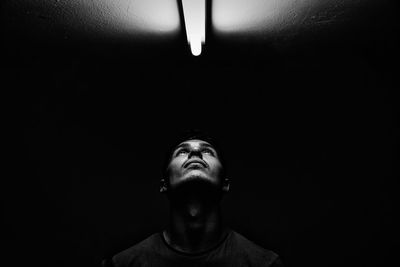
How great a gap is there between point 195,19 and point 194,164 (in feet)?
2.63

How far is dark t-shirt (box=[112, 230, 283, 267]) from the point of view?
2.09 m

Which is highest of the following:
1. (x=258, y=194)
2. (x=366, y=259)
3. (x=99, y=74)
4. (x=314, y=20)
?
(x=314, y=20)

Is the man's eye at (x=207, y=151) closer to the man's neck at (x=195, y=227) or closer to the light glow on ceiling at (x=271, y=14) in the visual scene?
the man's neck at (x=195, y=227)

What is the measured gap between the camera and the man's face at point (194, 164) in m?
2.15

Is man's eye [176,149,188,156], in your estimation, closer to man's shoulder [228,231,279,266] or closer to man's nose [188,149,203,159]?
man's nose [188,149,203,159]

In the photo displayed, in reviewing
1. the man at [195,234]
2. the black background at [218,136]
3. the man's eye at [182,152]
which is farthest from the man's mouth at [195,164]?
the black background at [218,136]

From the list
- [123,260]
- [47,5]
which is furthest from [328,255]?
[47,5]

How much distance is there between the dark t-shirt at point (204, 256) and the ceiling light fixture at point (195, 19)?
1.05 m

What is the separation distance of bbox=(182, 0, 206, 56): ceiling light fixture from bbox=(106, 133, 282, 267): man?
2.22 ft

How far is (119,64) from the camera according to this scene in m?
2.55

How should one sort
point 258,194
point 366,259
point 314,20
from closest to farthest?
point 314,20 → point 366,259 → point 258,194

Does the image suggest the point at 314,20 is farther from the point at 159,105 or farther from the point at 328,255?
the point at 328,255

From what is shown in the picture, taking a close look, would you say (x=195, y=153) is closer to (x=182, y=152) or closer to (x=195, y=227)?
(x=182, y=152)

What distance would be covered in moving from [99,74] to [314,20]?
1.37 m
